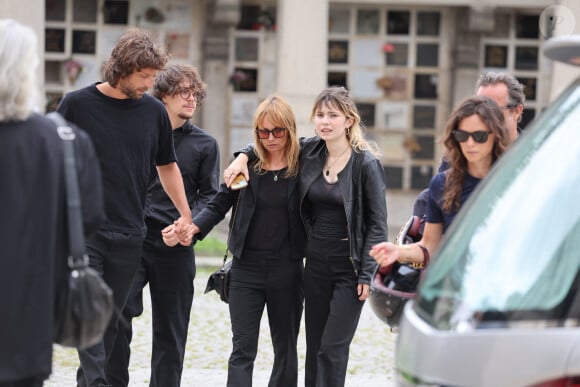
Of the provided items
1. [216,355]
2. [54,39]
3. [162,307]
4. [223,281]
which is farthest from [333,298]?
[54,39]

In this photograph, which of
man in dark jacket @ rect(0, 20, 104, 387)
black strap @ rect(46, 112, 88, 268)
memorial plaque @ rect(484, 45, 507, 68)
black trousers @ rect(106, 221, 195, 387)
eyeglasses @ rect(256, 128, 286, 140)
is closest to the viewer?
man in dark jacket @ rect(0, 20, 104, 387)

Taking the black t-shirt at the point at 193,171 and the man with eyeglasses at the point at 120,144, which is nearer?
the man with eyeglasses at the point at 120,144

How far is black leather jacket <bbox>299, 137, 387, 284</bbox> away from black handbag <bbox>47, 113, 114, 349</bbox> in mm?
2514

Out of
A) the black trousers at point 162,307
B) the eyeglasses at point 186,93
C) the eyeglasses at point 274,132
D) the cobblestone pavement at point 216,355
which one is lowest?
the cobblestone pavement at point 216,355

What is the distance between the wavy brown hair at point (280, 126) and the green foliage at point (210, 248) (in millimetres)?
9978

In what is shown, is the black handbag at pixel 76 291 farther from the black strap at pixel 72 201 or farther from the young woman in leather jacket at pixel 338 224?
the young woman in leather jacket at pixel 338 224

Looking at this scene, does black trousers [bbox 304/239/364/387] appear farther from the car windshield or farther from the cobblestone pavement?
the car windshield

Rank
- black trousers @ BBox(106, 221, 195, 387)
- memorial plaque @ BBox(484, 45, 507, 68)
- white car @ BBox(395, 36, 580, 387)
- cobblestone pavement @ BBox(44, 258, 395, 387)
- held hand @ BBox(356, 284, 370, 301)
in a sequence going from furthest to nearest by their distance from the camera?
memorial plaque @ BBox(484, 45, 507, 68), cobblestone pavement @ BBox(44, 258, 395, 387), black trousers @ BBox(106, 221, 195, 387), held hand @ BBox(356, 284, 370, 301), white car @ BBox(395, 36, 580, 387)

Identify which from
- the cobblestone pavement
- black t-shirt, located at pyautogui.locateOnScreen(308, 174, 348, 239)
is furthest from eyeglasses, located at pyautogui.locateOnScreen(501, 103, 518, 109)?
the cobblestone pavement

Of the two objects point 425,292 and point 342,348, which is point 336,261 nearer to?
point 342,348

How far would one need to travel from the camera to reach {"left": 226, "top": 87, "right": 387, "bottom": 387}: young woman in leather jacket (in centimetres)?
706

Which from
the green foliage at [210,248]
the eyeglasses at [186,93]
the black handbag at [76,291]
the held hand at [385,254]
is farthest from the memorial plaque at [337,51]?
the black handbag at [76,291]

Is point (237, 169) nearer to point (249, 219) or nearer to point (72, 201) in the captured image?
point (249, 219)

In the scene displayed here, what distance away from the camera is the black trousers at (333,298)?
23.2 ft
